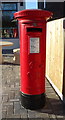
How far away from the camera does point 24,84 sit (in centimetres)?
315

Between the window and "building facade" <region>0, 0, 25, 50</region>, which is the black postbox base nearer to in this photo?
"building facade" <region>0, 0, 25, 50</region>

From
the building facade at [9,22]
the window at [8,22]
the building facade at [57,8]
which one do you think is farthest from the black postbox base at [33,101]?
the window at [8,22]

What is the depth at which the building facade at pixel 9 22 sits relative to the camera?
425 inches

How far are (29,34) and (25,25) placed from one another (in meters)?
0.16

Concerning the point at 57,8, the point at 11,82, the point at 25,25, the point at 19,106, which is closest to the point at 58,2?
the point at 57,8

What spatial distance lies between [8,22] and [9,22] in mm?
67

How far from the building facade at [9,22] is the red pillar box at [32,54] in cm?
796

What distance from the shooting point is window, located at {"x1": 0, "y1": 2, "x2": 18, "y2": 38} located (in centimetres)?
1087

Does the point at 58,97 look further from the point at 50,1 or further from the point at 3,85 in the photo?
the point at 50,1

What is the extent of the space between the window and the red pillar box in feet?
26.8

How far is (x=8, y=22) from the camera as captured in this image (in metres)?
11.2

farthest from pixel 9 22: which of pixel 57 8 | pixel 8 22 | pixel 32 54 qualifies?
pixel 32 54

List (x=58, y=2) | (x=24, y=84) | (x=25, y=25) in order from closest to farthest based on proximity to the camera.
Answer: (x=25, y=25), (x=24, y=84), (x=58, y=2)

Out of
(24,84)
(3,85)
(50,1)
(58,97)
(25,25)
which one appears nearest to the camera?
(25,25)
